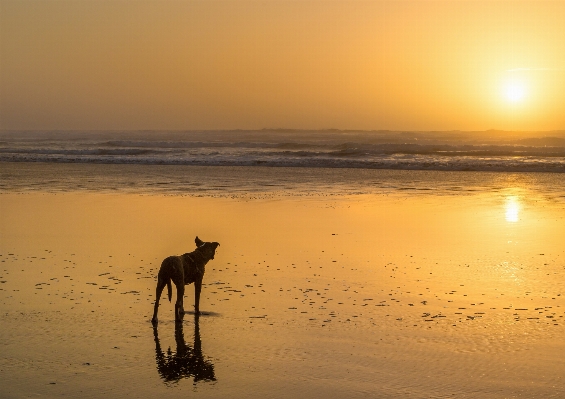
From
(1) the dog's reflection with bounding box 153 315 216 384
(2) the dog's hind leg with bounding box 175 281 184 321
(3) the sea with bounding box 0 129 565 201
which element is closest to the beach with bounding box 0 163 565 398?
(1) the dog's reflection with bounding box 153 315 216 384

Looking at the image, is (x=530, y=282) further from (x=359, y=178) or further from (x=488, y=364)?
(x=359, y=178)

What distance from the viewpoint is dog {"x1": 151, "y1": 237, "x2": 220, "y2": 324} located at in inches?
314

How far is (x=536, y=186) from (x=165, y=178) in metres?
12.7

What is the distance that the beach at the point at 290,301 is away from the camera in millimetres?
6320

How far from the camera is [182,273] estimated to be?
8102 mm

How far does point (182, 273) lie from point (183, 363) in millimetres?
1545

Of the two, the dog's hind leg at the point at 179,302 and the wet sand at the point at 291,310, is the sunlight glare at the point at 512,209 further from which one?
the dog's hind leg at the point at 179,302

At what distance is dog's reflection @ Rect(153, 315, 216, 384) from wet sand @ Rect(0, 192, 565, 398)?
18 millimetres

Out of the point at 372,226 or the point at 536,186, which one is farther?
the point at 536,186

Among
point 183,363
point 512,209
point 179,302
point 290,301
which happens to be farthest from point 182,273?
point 512,209

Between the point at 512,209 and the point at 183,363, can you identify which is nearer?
the point at 183,363

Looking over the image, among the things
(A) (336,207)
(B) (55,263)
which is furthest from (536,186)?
(B) (55,263)

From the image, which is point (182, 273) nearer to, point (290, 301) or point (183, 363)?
point (290, 301)

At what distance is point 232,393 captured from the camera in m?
6.01
